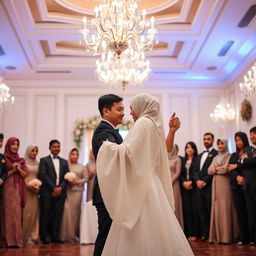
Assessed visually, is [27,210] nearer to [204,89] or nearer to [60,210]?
[60,210]

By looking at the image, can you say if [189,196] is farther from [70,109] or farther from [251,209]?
[70,109]

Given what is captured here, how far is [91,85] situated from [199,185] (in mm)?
4968

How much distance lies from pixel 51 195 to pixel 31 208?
15.4 inches

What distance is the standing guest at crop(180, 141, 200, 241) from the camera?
7035 mm

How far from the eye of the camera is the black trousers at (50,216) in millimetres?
6727

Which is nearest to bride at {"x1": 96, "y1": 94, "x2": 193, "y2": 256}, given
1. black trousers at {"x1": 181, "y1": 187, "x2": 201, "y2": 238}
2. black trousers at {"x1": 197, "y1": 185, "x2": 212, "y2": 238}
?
black trousers at {"x1": 197, "y1": 185, "x2": 212, "y2": 238}

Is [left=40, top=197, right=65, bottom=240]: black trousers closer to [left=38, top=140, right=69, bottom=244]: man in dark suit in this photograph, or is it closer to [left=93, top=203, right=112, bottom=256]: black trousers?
[left=38, top=140, right=69, bottom=244]: man in dark suit

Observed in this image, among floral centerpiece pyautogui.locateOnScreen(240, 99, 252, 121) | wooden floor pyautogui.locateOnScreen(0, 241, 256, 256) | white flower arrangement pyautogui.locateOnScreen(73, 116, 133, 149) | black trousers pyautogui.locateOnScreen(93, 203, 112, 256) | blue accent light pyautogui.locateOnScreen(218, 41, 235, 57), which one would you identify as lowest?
wooden floor pyautogui.locateOnScreen(0, 241, 256, 256)

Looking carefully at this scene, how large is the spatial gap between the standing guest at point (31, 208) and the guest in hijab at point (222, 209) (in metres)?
2.90

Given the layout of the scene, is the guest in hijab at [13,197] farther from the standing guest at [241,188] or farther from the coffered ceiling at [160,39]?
the standing guest at [241,188]

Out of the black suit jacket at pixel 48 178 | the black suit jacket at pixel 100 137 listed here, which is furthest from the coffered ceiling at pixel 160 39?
the black suit jacket at pixel 100 137

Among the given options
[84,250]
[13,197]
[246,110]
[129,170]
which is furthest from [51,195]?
[246,110]

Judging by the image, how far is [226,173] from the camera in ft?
21.0

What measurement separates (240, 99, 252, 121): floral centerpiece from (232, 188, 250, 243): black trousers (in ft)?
9.63
